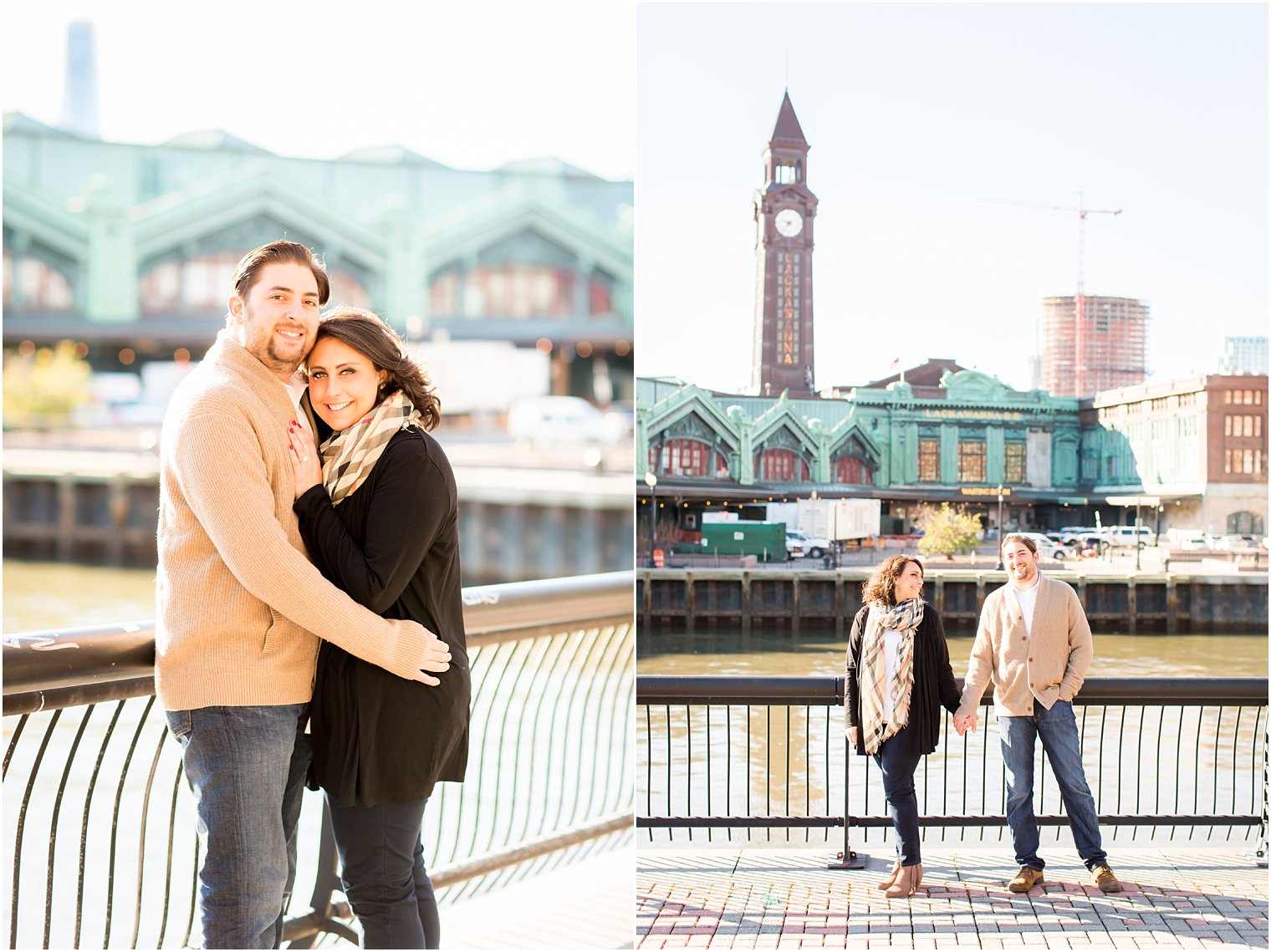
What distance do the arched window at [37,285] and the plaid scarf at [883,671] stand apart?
55.0 meters

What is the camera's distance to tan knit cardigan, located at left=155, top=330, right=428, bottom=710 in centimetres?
234

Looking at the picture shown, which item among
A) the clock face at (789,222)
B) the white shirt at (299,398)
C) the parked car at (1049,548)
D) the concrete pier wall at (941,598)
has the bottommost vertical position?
the concrete pier wall at (941,598)

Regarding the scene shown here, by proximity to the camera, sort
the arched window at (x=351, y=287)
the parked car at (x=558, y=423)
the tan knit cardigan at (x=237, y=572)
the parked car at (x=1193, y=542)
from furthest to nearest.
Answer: the arched window at (x=351, y=287) → the parked car at (x=558, y=423) → the parked car at (x=1193, y=542) → the tan knit cardigan at (x=237, y=572)

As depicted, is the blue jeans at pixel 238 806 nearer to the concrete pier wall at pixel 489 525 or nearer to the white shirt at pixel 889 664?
the white shirt at pixel 889 664

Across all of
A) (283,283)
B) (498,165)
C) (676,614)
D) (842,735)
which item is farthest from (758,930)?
(498,165)

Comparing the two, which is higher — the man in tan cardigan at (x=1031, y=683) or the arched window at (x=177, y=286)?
the arched window at (x=177, y=286)

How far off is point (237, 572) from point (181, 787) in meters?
4.33

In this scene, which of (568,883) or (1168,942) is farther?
(568,883)

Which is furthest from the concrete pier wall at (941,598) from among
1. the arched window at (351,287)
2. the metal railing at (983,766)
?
the arched window at (351,287)

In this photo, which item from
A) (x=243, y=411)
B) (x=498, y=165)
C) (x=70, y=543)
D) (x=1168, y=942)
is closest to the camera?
(x=243, y=411)

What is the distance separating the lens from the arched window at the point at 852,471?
3.40m

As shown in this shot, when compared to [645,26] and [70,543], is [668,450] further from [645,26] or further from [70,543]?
[70,543]

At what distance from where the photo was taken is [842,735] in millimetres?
3637

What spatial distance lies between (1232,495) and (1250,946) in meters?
1.24
